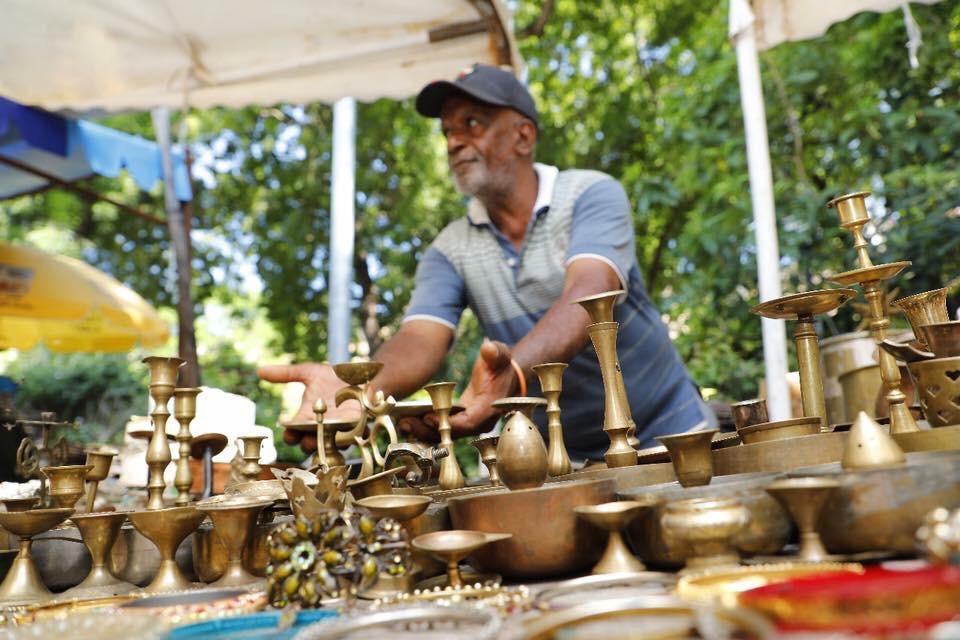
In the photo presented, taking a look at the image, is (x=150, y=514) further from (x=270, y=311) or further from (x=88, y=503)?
(x=270, y=311)

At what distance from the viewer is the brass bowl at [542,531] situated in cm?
115

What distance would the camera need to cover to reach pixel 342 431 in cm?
165

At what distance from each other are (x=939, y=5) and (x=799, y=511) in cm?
593

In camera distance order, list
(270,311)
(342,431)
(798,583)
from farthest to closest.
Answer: (270,311), (342,431), (798,583)

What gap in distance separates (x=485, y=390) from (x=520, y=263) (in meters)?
0.97

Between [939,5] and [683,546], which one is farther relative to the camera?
Result: [939,5]

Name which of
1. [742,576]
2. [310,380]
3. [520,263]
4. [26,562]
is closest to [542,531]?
[742,576]

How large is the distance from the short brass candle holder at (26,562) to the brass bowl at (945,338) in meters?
1.43

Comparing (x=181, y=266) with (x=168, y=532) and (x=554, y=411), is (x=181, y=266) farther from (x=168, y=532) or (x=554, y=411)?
(x=554, y=411)

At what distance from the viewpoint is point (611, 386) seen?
147 cm

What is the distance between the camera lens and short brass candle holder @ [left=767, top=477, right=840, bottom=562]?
97cm

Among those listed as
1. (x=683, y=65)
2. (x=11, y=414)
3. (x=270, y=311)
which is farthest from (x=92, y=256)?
(x=11, y=414)

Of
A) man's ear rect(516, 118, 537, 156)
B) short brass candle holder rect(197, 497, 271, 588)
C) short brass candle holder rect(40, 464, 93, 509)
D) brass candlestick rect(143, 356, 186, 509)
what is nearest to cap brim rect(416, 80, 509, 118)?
man's ear rect(516, 118, 537, 156)

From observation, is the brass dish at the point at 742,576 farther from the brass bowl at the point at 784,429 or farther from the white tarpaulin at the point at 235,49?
the white tarpaulin at the point at 235,49
